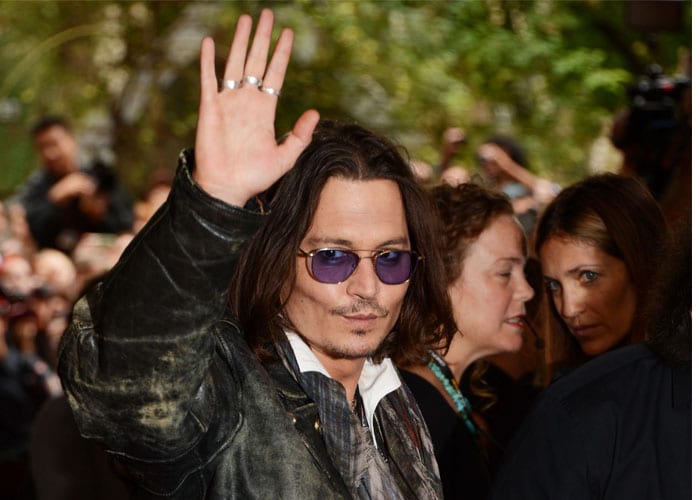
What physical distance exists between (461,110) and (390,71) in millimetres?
885

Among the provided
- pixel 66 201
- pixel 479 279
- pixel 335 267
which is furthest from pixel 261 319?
pixel 66 201

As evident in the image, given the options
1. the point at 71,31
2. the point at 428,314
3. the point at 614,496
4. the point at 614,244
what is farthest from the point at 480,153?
the point at 71,31

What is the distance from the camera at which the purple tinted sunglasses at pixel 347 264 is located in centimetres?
262

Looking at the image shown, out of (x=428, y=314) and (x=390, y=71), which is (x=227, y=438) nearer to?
(x=428, y=314)

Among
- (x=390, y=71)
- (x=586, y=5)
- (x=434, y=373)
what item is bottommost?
(x=434, y=373)

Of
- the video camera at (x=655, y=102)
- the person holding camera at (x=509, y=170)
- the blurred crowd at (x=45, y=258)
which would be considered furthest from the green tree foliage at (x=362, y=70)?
the video camera at (x=655, y=102)

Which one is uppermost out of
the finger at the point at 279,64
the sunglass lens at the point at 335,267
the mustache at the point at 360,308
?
the finger at the point at 279,64

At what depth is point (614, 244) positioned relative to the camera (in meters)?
3.68

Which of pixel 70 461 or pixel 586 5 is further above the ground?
pixel 586 5

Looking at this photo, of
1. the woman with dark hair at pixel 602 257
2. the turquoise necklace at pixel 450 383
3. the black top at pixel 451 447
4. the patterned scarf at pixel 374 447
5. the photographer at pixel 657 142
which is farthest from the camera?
the photographer at pixel 657 142

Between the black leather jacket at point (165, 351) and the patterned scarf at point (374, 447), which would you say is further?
the patterned scarf at point (374, 447)

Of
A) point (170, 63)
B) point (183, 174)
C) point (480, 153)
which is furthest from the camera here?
point (170, 63)

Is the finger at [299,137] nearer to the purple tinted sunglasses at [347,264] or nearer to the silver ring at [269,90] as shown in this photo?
the silver ring at [269,90]

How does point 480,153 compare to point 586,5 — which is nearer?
point 480,153
